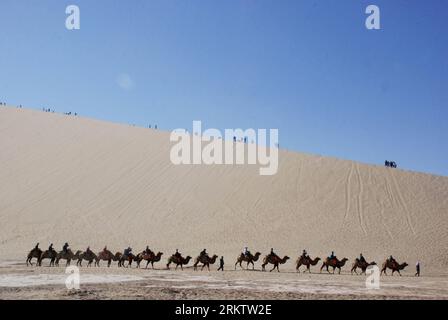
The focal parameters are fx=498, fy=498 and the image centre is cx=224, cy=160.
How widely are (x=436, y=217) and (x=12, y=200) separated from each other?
29966 mm

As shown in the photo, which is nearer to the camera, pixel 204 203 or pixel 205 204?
pixel 205 204

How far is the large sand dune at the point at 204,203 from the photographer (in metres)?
29.7

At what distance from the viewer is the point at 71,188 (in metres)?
36.9

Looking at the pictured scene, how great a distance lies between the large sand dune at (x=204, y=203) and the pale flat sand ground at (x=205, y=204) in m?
0.08

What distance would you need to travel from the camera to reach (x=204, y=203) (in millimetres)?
36062

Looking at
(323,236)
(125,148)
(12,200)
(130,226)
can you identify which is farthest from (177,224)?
(125,148)

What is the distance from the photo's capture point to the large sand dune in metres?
29.7

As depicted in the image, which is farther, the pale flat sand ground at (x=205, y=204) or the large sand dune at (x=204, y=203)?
the large sand dune at (x=204, y=203)

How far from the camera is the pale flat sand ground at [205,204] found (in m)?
29.6

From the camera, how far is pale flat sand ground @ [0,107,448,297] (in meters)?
29.6

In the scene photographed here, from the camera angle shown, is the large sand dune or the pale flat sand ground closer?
the pale flat sand ground

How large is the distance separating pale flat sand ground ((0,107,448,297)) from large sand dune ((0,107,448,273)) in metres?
0.08

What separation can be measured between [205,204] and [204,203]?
Answer: 7.3 inches
